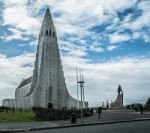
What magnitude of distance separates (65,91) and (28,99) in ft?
54.1

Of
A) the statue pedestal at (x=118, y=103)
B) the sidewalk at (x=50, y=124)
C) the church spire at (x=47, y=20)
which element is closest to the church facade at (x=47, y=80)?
the church spire at (x=47, y=20)

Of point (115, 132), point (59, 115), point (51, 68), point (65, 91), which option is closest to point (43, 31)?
point (51, 68)

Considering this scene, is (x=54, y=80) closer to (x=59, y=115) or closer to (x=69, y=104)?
(x=69, y=104)

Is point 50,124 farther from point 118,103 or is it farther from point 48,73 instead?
point 48,73

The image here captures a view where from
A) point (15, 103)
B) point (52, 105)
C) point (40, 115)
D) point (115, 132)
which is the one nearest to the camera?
point (115, 132)

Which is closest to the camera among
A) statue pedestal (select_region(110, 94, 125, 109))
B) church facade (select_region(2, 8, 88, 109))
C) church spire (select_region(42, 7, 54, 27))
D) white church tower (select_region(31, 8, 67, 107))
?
statue pedestal (select_region(110, 94, 125, 109))

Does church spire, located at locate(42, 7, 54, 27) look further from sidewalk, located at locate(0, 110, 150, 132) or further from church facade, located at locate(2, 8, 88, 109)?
sidewalk, located at locate(0, 110, 150, 132)

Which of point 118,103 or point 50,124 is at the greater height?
point 118,103

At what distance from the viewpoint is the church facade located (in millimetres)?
119750

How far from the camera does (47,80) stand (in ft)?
400

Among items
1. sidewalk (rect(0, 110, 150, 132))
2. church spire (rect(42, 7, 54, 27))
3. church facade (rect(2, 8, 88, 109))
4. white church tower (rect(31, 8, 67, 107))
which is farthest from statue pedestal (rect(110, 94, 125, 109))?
church spire (rect(42, 7, 54, 27))

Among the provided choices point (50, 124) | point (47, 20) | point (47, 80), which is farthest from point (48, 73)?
point (50, 124)

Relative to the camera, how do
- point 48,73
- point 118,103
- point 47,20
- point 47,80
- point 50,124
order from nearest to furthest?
point 50,124 < point 118,103 < point 47,80 < point 48,73 < point 47,20

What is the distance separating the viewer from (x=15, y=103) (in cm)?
12812
